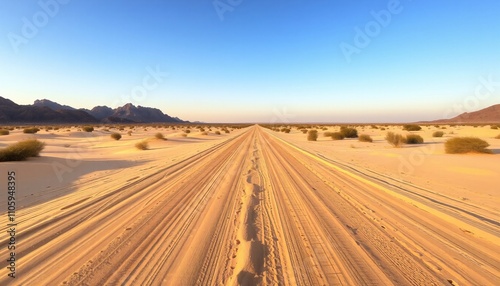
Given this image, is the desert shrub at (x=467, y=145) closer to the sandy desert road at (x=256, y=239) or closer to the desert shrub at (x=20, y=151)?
the sandy desert road at (x=256, y=239)

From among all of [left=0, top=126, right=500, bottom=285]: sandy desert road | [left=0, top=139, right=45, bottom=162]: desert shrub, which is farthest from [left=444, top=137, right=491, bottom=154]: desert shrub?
[left=0, top=139, right=45, bottom=162]: desert shrub

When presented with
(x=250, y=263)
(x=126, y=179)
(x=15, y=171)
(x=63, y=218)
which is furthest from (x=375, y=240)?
(x=15, y=171)

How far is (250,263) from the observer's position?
132 inches

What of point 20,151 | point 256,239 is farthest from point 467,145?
point 20,151

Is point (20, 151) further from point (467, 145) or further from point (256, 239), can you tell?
point (467, 145)

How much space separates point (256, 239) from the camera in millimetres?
4074

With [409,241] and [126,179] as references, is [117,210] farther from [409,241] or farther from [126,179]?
[409,241]

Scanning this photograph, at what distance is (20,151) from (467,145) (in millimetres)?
25192

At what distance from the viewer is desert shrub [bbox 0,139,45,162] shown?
1080 cm

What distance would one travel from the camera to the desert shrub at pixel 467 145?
605 inches

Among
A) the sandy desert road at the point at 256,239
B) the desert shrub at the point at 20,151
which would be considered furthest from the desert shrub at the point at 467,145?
the desert shrub at the point at 20,151

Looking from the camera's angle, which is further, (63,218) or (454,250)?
(63,218)

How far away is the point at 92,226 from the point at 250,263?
327 cm

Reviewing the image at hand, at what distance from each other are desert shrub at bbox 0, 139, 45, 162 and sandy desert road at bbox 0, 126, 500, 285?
740cm
